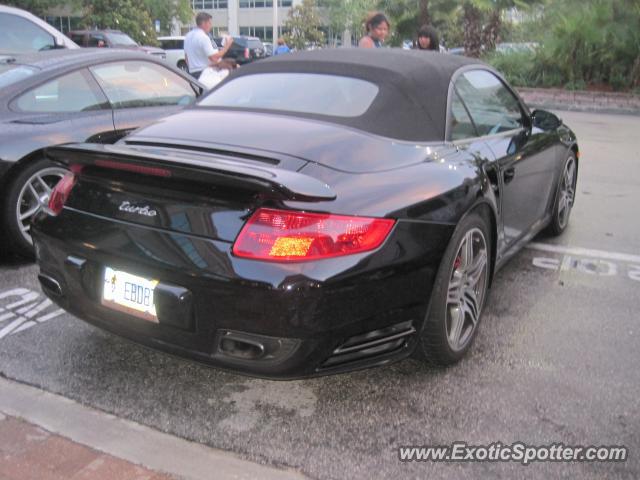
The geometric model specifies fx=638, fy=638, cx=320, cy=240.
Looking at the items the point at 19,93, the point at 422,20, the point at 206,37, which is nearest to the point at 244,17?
the point at 422,20

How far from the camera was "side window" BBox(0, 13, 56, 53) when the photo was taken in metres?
7.06

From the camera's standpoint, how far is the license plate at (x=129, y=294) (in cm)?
243

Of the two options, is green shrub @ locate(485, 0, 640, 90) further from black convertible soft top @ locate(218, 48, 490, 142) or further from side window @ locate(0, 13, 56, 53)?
black convertible soft top @ locate(218, 48, 490, 142)

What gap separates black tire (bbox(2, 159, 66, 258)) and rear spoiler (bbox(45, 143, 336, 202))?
186 cm

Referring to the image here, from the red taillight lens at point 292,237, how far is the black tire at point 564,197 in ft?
9.66

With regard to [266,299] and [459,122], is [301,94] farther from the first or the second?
[266,299]

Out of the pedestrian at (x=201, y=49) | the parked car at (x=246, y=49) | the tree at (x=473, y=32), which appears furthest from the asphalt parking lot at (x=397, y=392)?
the parked car at (x=246, y=49)

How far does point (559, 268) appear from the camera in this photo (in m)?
4.45

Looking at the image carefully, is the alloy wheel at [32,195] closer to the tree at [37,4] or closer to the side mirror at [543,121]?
the side mirror at [543,121]

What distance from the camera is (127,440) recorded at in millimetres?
2479

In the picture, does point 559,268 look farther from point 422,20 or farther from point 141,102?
point 422,20

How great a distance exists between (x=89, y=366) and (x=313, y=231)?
1443 mm

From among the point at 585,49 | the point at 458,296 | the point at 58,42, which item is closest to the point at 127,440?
the point at 458,296

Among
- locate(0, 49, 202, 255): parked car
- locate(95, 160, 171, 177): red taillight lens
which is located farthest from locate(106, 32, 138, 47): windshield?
locate(95, 160, 171, 177): red taillight lens
